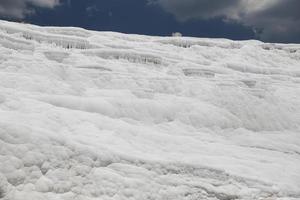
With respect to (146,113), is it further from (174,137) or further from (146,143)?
(146,143)

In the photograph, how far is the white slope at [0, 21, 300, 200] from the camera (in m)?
6.27

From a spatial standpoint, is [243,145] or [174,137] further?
[243,145]

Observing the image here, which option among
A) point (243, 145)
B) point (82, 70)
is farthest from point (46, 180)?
point (82, 70)

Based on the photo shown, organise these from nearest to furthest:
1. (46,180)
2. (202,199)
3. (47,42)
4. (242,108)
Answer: (46,180)
(202,199)
(242,108)
(47,42)

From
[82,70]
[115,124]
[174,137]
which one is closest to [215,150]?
[174,137]

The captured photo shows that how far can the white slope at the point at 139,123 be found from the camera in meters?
6.27

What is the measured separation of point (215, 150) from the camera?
30.3 ft

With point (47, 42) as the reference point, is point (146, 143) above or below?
below

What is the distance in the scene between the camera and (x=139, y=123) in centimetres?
1060

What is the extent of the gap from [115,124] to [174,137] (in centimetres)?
143

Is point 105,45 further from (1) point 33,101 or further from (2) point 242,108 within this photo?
(1) point 33,101

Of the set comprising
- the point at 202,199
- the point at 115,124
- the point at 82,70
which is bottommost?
the point at 202,199

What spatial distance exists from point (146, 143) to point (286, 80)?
11625 millimetres

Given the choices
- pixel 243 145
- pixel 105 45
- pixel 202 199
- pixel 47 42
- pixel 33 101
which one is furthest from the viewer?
pixel 105 45
